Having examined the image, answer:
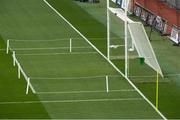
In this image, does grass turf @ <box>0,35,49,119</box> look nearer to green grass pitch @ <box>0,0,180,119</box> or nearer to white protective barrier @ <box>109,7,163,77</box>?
green grass pitch @ <box>0,0,180,119</box>

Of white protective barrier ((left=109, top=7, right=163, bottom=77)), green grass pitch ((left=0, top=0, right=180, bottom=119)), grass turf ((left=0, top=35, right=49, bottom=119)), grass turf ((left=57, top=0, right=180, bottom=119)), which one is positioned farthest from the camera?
white protective barrier ((left=109, top=7, right=163, bottom=77))

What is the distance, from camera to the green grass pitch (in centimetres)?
2873

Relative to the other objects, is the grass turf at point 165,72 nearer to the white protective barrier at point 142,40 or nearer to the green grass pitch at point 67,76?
the green grass pitch at point 67,76

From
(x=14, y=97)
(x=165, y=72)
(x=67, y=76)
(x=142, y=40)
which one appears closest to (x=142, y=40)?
(x=142, y=40)

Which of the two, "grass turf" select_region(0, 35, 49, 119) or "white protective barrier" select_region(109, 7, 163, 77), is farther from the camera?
"white protective barrier" select_region(109, 7, 163, 77)

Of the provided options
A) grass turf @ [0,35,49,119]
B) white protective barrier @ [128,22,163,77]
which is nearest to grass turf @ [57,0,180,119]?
white protective barrier @ [128,22,163,77]

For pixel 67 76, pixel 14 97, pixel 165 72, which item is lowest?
pixel 165 72

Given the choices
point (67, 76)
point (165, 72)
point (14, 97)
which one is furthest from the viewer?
point (165, 72)

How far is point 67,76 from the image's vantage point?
1345 inches

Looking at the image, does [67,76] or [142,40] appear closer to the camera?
[67,76]

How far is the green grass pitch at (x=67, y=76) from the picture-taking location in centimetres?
2873

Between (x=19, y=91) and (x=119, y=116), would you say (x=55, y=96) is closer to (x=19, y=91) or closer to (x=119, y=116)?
(x=19, y=91)

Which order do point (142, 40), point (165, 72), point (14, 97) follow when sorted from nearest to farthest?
point (14, 97), point (142, 40), point (165, 72)

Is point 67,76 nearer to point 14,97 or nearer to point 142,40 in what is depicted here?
point 142,40
